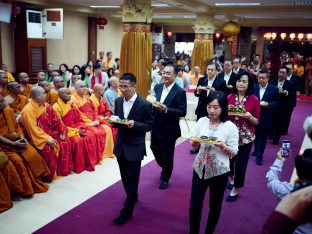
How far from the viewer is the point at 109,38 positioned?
13.6m

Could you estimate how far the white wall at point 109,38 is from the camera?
42.3ft

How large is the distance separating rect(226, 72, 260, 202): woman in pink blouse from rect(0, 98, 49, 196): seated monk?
232 cm

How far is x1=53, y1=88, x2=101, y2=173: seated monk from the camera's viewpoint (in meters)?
4.56

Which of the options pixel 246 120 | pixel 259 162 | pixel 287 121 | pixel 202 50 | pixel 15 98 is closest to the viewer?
pixel 246 120

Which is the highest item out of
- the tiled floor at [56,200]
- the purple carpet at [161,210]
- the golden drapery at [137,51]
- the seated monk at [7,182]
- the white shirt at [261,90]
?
the golden drapery at [137,51]

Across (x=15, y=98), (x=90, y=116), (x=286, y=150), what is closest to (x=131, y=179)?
(x=286, y=150)

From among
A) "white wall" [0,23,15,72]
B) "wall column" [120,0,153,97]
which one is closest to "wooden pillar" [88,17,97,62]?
"white wall" [0,23,15,72]

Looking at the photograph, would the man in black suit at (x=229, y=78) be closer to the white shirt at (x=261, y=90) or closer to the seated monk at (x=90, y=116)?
the white shirt at (x=261, y=90)

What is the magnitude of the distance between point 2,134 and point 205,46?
771 centimetres

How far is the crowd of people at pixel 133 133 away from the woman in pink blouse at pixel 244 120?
11mm

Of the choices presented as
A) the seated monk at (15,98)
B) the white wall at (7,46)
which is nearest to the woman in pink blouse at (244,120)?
the seated monk at (15,98)

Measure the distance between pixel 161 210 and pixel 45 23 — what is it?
24.0 feet

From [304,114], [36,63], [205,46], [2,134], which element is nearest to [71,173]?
[2,134]

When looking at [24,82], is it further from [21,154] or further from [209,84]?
[209,84]
